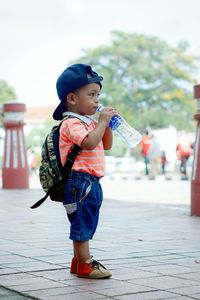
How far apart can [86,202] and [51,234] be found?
239 cm

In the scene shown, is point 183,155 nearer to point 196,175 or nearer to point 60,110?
point 196,175

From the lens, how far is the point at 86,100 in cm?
453

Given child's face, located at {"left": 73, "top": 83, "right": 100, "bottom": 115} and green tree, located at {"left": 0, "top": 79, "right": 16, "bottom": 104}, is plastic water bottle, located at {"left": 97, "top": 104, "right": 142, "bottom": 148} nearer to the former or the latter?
child's face, located at {"left": 73, "top": 83, "right": 100, "bottom": 115}

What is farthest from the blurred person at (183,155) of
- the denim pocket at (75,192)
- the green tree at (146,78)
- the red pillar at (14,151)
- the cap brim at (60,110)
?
the green tree at (146,78)

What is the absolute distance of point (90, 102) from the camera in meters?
4.53

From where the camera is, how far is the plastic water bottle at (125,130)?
4348 mm

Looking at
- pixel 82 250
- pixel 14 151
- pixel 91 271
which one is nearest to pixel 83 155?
pixel 82 250

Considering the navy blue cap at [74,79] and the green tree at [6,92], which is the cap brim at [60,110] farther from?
the green tree at [6,92]

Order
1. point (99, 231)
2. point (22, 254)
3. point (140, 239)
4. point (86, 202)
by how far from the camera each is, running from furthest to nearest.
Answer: point (99, 231), point (140, 239), point (22, 254), point (86, 202)

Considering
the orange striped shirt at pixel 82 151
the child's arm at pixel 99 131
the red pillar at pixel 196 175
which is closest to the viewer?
the child's arm at pixel 99 131

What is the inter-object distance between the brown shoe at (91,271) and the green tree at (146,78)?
161 ft

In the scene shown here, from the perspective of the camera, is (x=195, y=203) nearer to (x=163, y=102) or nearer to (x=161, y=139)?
(x=161, y=139)

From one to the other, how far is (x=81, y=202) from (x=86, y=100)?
25.3 inches

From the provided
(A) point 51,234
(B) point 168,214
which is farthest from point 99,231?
(B) point 168,214
